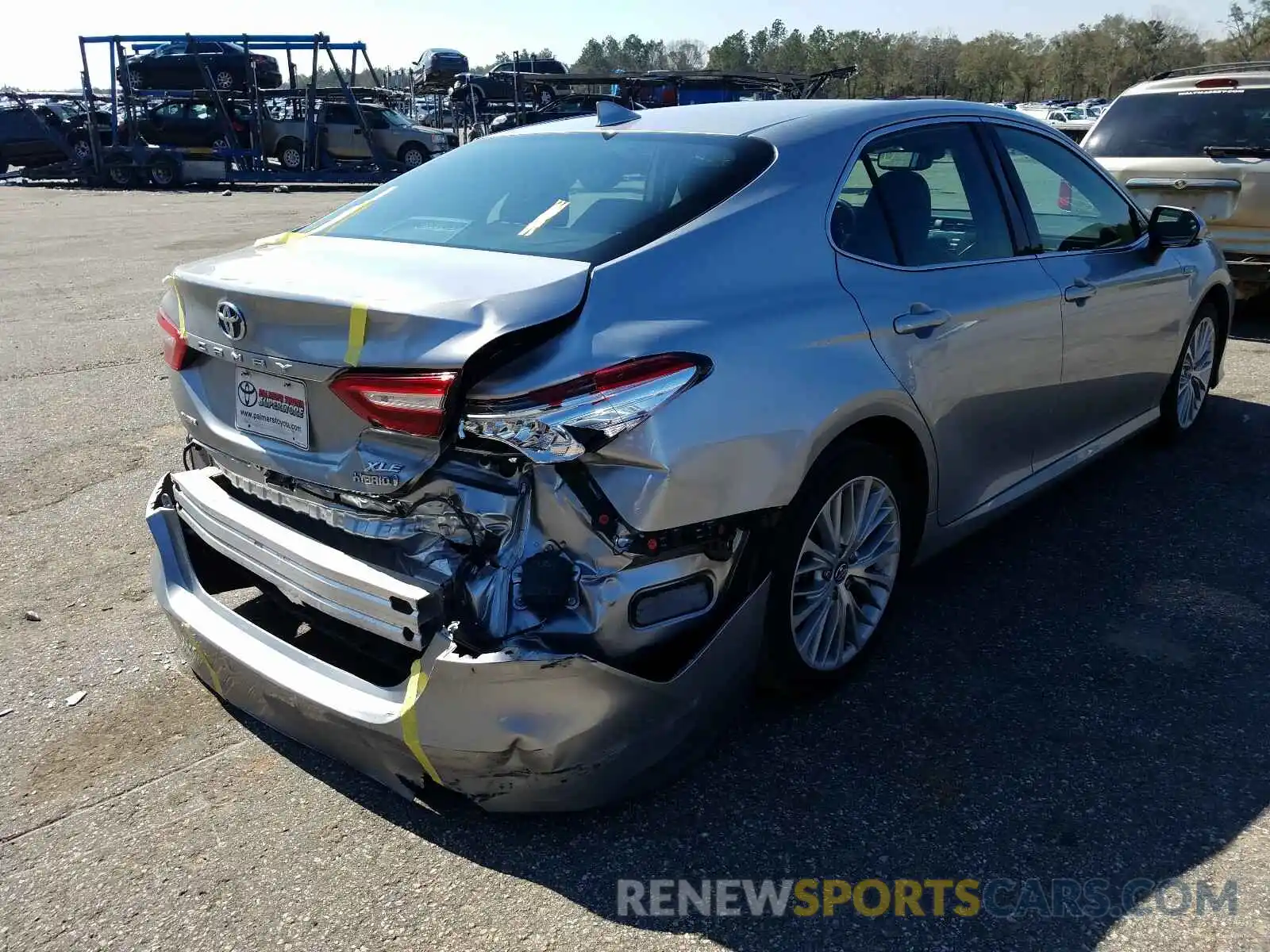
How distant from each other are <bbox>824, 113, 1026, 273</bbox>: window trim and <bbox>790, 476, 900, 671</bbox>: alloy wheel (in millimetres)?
692

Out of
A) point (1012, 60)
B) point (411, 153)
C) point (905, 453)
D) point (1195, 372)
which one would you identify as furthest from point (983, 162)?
point (1012, 60)

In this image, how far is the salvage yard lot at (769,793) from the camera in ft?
7.70

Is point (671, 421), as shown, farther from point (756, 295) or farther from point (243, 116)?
point (243, 116)

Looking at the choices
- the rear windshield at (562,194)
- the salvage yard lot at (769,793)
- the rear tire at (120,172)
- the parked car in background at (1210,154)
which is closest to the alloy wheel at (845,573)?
the salvage yard lot at (769,793)

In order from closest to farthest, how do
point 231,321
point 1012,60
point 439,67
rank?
point 231,321 → point 439,67 → point 1012,60

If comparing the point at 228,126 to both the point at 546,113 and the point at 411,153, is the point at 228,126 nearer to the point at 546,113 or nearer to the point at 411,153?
the point at 411,153


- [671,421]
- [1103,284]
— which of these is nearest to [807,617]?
[671,421]

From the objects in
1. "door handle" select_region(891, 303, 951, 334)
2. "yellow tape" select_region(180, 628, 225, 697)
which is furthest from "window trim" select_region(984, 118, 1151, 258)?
"yellow tape" select_region(180, 628, 225, 697)

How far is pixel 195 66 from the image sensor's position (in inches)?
1009

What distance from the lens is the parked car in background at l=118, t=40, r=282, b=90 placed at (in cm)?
2525

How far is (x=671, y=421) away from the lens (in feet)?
7.66

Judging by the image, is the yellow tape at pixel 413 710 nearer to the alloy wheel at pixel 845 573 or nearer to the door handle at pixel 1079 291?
the alloy wheel at pixel 845 573

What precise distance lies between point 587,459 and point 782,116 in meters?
1.58

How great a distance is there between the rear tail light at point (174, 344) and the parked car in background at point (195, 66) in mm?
25097
